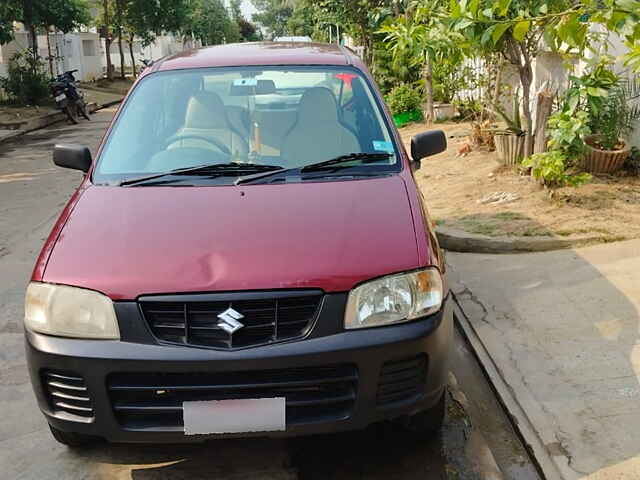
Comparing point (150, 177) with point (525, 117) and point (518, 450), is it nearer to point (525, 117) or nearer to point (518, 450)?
point (518, 450)

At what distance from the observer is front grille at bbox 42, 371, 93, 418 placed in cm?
285

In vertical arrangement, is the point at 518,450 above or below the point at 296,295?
below

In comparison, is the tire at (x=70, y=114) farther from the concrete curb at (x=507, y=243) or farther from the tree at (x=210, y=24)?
the tree at (x=210, y=24)

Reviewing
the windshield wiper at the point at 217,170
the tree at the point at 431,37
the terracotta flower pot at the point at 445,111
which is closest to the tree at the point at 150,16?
the terracotta flower pot at the point at 445,111

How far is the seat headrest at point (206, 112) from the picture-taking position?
4.18 m

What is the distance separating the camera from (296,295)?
278cm

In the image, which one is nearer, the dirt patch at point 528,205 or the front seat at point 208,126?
the front seat at point 208,126

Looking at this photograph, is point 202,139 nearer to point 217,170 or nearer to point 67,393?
point 217,170

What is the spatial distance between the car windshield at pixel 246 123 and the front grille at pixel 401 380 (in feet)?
3.71

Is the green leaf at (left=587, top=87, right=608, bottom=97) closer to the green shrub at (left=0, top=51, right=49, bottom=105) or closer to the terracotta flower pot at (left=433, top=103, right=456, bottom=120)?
the terracotta flower pot at (left=433, top=103, right=456, bottom=120)

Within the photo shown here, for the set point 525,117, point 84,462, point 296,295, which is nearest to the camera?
point 296,295

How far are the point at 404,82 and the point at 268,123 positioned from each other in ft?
38.0

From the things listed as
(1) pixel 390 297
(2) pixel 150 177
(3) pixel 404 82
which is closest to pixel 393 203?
(1) pixel 390 297

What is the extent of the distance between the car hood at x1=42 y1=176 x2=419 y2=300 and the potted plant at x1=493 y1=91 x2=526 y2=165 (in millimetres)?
4645
